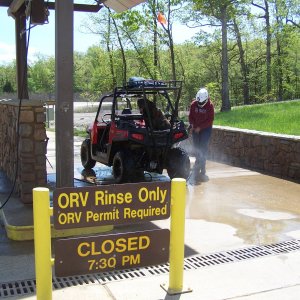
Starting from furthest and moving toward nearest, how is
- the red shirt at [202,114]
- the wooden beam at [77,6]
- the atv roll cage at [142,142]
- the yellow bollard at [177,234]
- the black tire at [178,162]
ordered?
1. the red shirt at [202,114]
2. the black tire at [178,162]
3. the wooden beam at [77,6]
4. the atv roll cage at [142,142]
5. the yellow bollard at [177,234]

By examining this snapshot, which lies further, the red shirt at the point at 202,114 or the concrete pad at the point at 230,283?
the red shirt at the point at 202,114

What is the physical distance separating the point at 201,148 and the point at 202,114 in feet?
2.13

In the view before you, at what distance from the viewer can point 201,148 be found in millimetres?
8625

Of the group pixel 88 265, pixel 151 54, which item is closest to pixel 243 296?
pixel 88 265

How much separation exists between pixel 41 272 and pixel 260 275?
6.51 feet

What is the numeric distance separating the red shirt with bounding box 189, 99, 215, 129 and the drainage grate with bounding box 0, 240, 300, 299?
160 inches

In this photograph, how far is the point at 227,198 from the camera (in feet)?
22.2

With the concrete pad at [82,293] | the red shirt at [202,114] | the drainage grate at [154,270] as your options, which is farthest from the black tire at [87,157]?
the concrete pad at [82,293]

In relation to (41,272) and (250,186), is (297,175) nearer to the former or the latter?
(250,186)

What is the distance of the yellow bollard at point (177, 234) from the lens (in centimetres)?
336

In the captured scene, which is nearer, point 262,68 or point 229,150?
point 229,150

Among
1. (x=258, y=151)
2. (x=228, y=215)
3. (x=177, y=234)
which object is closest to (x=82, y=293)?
(x=177, y=234)

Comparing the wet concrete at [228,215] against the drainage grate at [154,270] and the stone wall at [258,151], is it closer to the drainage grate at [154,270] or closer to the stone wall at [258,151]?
the drainage grate at [154,270]

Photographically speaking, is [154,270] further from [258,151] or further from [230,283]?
[258,151]
